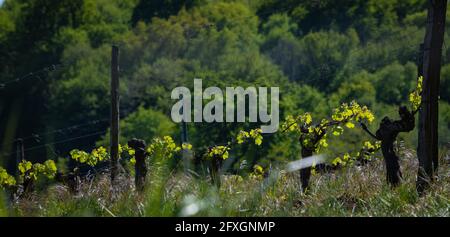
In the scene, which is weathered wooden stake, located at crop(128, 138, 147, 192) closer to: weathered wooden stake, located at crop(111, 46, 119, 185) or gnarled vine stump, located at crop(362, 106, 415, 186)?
gnarled vine stump, located at crop(362, 106, 415, 186)

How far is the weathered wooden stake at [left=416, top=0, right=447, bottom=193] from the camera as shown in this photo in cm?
978

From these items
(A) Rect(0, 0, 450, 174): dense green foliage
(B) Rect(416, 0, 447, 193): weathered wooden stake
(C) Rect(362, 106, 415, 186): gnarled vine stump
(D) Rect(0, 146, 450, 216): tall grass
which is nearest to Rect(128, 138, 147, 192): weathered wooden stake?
(D) Rect(0, 146, 450, 216): tall grass

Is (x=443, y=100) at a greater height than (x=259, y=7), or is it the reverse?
(x=259, y=7)

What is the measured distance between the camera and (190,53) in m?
88.7

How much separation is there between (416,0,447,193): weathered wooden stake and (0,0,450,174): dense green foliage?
4337cm

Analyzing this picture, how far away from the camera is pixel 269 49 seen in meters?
96.2

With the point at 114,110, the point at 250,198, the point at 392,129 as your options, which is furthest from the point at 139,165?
the point at 114,110

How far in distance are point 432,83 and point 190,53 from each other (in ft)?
260

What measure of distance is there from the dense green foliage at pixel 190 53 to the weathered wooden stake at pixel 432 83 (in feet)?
142

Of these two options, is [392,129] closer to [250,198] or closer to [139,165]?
[139,165]
